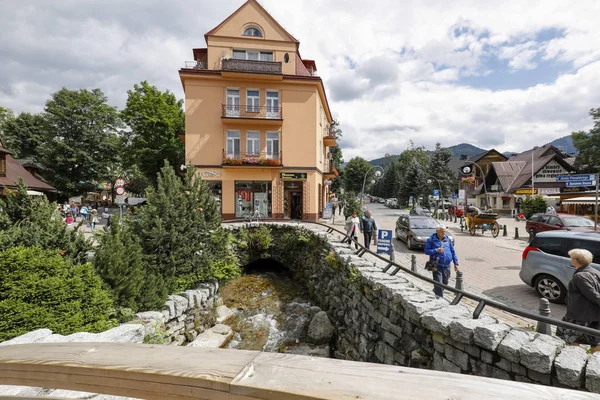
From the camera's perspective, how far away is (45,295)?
471 cm

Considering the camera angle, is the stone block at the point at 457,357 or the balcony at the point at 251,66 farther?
the balcony at the point at 251,66

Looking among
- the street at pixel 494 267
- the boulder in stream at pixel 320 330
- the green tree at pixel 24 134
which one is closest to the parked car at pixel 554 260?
the street at pixel 494 267

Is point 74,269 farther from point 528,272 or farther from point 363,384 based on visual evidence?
point 528,272

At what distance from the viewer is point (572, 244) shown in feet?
21.7

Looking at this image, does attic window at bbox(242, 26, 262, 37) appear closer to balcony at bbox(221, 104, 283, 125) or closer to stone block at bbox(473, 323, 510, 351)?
balcony at bbox(221, 104, 283, 125)

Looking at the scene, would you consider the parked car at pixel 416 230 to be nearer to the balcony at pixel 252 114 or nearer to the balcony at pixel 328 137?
the balcony at pixel 252 114

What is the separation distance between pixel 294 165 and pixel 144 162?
1874 cm

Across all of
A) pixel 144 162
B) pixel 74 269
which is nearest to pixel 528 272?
pixel 74 269

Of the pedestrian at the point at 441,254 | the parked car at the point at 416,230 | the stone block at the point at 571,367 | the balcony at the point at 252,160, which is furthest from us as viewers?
the balcony at the point at 252,160

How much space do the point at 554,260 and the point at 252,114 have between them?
64.2ft

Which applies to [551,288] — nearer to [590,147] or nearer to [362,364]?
[362,364]

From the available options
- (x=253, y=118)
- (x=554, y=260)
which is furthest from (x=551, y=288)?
(x=253, y=118)

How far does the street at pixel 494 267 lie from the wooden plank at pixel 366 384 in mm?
7149

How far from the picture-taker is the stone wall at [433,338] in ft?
9.94
